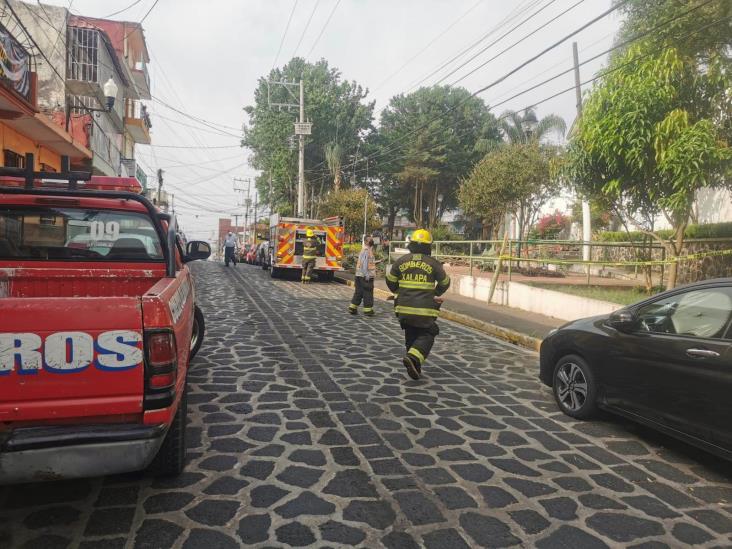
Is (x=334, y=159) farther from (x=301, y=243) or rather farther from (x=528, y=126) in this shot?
(x=301, y=243)

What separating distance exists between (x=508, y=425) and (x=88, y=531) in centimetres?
332

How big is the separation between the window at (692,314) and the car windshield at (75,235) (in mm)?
4198

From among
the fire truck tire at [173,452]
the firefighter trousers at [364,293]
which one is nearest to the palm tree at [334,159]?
the firefighter trousers at [364,293]

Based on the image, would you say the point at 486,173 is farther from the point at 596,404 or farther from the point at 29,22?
the point at 596,404

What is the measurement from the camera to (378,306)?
13.3 meters

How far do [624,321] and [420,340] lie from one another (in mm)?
2344

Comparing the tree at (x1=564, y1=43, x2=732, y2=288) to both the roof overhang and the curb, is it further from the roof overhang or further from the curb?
the roof overhang

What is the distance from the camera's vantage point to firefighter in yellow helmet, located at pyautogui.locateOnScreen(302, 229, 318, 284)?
713 inches

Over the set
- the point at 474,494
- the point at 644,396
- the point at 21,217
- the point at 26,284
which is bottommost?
the point at 474,494

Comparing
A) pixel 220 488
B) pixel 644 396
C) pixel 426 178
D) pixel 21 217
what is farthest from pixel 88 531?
pixel 426 178

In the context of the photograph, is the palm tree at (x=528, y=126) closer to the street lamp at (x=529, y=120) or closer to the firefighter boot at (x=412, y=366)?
the street lamp at (x=529, y=120)

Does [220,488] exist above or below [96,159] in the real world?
below

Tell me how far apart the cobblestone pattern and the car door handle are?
34.4 inches

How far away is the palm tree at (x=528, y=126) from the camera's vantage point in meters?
34.5
